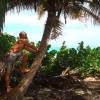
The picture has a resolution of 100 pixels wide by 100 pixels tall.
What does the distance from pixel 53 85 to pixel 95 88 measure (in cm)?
139

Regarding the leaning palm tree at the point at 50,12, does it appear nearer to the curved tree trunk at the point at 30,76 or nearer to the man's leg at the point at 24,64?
the curved tree trunk at the point at 30,76

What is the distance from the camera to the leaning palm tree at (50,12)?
11727mm

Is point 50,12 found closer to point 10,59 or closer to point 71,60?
point 10,59

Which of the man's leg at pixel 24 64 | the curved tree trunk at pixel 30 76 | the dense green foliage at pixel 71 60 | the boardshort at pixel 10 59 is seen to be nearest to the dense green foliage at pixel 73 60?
the dense green foliage at pixel 71 60

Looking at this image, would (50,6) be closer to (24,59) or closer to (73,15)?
(73,15)

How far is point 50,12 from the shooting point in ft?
39.4

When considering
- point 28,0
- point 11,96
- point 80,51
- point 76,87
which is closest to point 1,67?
point 11,96

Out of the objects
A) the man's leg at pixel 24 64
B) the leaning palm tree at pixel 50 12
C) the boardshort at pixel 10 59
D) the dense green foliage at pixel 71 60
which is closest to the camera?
the leaning palm tree at pixel 50 12

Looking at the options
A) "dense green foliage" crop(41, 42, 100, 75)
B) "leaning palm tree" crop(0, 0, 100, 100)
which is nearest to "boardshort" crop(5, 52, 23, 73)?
"leaning palm tree" crop(0, 0, 100, 100)

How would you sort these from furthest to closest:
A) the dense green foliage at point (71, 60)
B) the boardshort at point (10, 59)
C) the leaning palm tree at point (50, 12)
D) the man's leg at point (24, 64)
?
the dense green foliage at point (71, 60) → the man's leg at point (24, 64) → the boardshort at point (10, 59) → the leaning palm tree at point (50, 12)

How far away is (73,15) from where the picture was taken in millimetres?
12773

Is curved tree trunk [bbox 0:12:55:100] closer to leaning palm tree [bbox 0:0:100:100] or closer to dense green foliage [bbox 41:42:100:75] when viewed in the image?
leaning palm tree [bbox 0:0:100:100]

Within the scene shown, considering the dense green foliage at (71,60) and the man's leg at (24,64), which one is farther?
the dense green foliage at (71,60)

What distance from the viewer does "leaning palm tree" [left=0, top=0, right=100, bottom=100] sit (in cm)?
1173
